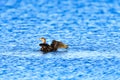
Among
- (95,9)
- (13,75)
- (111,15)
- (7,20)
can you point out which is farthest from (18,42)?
(95,9)

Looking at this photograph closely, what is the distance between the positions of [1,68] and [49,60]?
988 millimetres

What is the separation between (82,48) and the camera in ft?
47.1

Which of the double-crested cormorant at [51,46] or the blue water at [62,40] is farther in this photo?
the double-crested cormorant at [51,46]

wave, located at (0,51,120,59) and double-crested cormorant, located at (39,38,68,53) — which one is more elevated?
double-crested cormorant, located at (39,38,68,53)

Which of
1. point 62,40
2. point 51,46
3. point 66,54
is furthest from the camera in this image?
point 62,40

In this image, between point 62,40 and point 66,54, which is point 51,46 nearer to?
point 66,54

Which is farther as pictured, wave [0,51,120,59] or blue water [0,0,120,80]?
wave [0,51,120,59]

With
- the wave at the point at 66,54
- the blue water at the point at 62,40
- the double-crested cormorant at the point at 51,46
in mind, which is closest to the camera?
the blue water at the point at 62,40

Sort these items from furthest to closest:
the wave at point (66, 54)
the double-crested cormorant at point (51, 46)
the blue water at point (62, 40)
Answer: the double-crested cormorant at point (51, 46) → the wave at point (66, 54) → the blue water at point (62, 40)

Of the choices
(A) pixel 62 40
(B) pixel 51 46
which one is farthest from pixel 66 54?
(A) pixel 62 40

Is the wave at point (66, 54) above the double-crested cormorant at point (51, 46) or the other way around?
the other way around

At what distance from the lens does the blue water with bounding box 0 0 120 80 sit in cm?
1273

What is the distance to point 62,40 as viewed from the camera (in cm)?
1534

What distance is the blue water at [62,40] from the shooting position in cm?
1273
